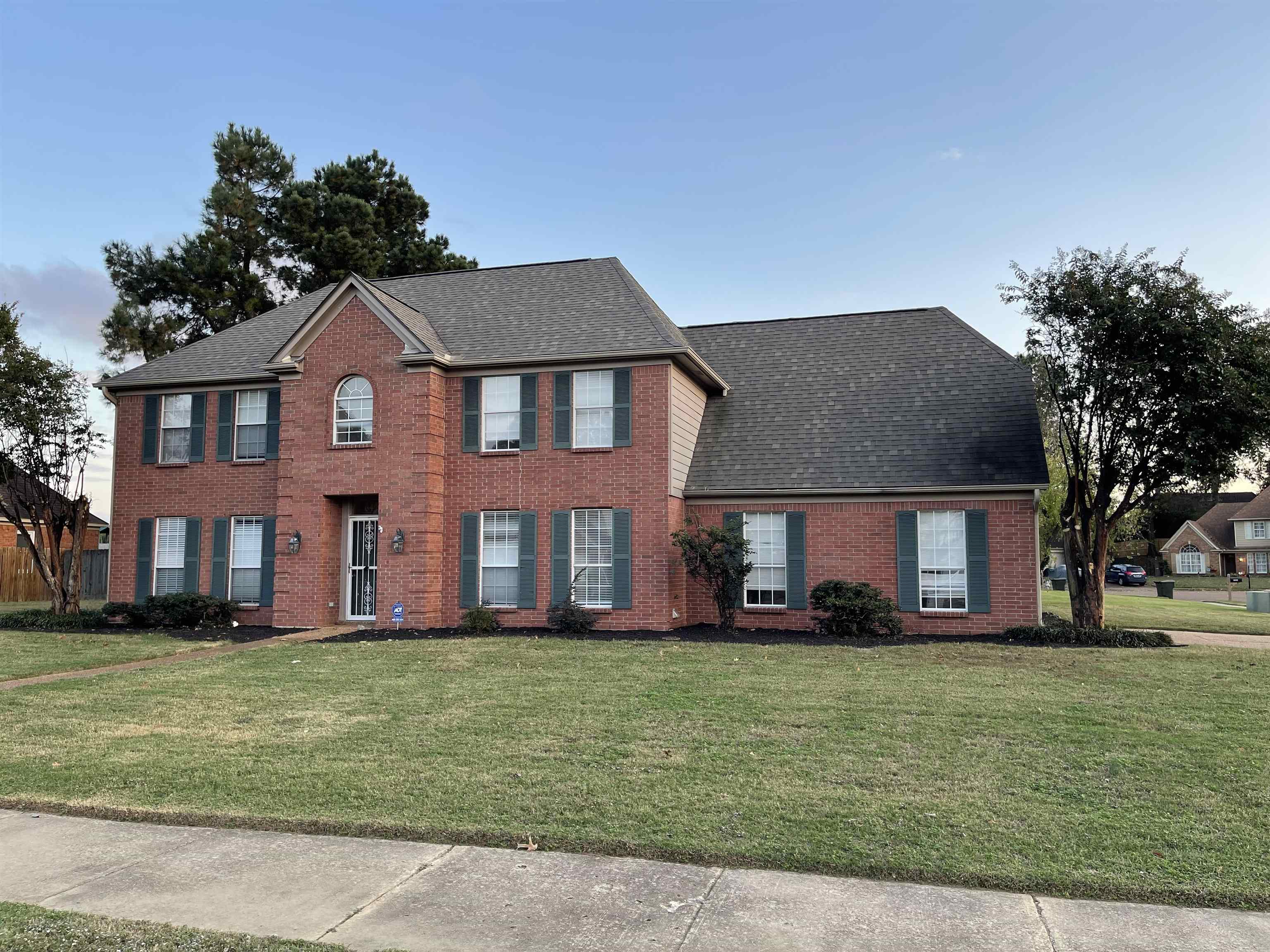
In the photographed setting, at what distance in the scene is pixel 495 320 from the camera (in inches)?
755

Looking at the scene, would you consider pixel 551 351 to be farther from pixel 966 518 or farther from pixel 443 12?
pixel 966 518

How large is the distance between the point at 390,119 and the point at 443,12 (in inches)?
170

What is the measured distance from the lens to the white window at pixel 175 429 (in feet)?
65.4

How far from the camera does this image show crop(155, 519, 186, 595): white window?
63.9 ft

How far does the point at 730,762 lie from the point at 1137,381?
1202 cm

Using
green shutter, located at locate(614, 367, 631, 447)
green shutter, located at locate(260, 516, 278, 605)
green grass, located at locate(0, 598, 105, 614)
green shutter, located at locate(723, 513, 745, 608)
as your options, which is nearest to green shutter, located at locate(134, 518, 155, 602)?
green grass, located at locate(0, 598, 105, 614)

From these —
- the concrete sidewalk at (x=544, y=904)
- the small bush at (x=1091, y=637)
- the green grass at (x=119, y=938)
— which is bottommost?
the concrete sidewalk at (x=544, y=904)

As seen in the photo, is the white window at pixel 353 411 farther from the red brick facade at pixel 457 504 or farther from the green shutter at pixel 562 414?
the green shutter at pixel 562 414

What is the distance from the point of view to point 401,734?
8.30 meters

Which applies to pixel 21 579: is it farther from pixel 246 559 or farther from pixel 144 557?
pixel 246 559

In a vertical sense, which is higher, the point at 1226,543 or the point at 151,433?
the point at 151,433

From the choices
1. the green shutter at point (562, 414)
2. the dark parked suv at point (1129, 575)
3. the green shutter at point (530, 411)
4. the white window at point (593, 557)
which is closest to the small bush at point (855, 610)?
the white window at point (593, 557)

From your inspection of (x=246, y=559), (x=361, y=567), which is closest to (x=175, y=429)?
(x=246, y=559)

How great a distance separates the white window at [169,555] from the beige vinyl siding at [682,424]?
10.8 metres
